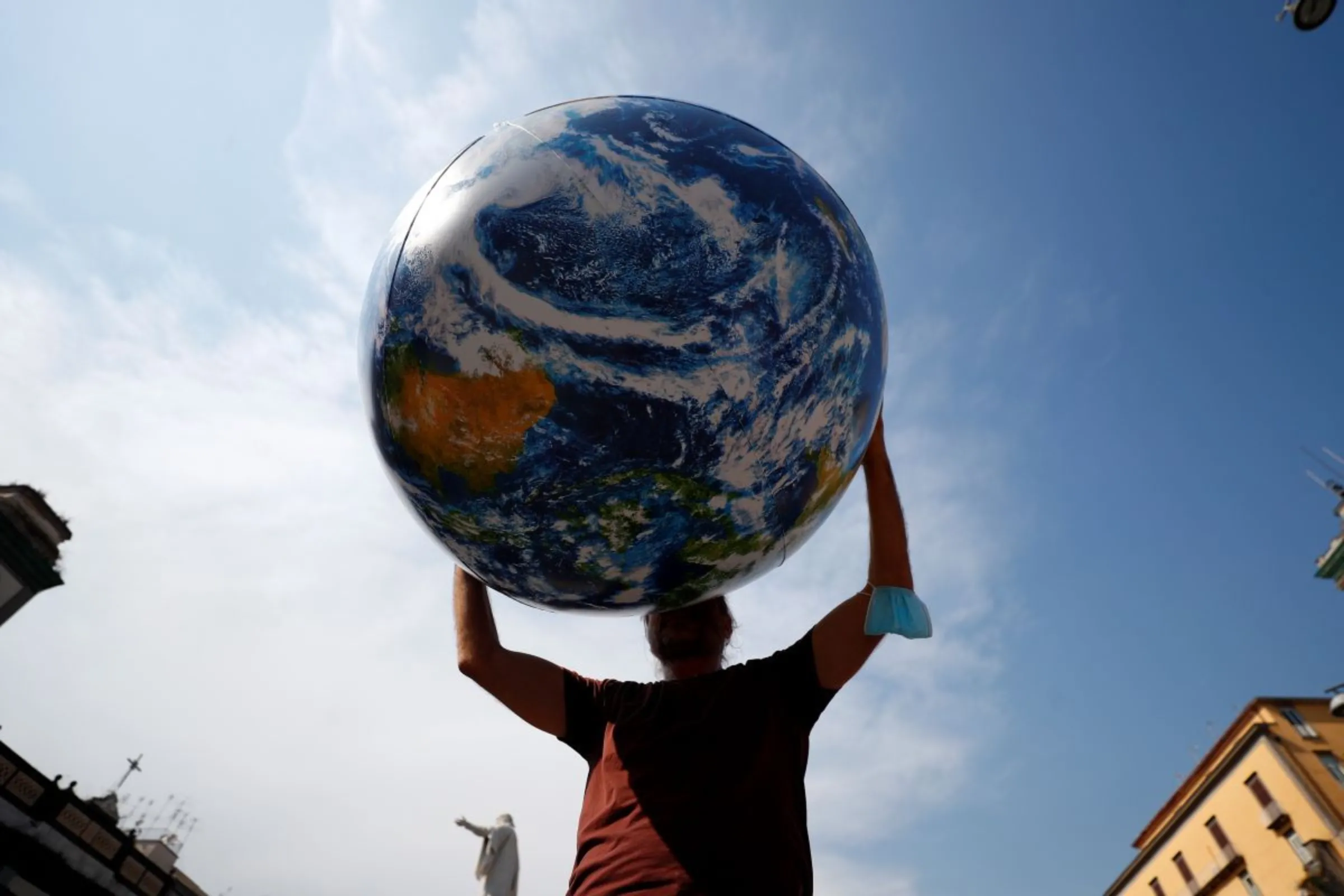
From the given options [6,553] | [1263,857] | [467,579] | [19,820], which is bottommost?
[467,579]

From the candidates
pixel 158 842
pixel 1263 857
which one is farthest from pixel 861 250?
pixel 158 842

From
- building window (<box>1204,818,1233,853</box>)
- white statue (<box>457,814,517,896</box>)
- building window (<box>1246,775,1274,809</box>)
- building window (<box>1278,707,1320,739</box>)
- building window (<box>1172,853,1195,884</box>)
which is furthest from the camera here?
building window (<box>1172,853,1195,884</box>)

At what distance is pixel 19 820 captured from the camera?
18781 mm

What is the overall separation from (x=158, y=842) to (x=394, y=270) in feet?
154

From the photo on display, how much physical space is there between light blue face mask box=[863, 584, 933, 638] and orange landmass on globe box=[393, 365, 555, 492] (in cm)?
124

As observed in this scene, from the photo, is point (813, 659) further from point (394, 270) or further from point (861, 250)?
point (394, 270)

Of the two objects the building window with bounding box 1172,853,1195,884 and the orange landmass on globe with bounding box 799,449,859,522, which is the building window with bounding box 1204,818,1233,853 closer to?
the building window with bounding box 1172,853,1195,884

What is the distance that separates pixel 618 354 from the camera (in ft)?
6.03

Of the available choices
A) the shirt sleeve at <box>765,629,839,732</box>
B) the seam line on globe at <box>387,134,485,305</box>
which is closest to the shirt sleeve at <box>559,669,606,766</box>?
the shirt sleeve at <box>765,629,839,732</box>

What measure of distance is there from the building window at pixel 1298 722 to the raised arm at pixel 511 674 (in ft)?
112

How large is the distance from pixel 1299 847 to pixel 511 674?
32.1 m

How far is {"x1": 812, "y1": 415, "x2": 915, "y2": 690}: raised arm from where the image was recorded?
229 centimetres

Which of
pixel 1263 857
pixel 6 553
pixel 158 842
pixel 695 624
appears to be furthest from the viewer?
pixel 158 842

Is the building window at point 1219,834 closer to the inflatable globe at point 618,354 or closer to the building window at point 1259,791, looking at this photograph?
the building window at point 1259,791
